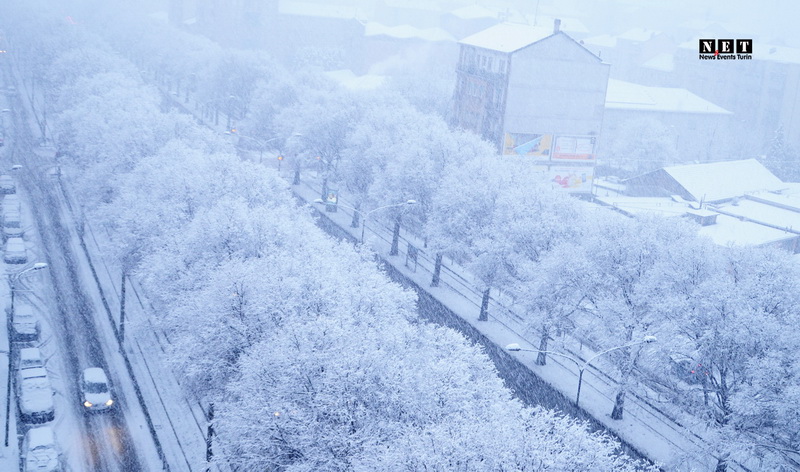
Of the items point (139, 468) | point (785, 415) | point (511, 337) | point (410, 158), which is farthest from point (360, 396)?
point (410, 158)

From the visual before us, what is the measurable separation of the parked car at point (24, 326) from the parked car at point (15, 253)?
9419mm

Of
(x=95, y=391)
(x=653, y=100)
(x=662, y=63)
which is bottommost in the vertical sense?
(x=95, y=391)

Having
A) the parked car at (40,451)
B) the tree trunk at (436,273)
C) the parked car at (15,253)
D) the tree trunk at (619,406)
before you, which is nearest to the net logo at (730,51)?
the tree trunk at (436,273)

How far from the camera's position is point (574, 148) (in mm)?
76125

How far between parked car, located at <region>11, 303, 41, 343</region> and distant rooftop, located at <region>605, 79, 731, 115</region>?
76.1 metres

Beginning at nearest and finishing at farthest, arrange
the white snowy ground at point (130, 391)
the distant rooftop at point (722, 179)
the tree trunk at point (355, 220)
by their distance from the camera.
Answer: the white snowy ground at point (130, 391) → the tree trunk at point (355, 220) → the distant rooftop at point (722, 179)

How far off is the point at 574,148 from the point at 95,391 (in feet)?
182

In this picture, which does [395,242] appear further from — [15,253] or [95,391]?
[95,391]

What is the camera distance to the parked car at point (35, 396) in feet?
99.7

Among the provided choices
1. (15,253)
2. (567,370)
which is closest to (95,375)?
(15,253)

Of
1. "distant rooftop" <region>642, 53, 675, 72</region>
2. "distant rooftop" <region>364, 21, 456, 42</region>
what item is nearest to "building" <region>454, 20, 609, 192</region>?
"distant rooftop" <region>364, 21, 456, 42</region>

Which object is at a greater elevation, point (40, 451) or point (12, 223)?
point (12, 223)

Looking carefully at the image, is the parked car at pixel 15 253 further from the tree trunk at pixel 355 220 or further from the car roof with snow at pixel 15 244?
the tree trunk at pixel 355 220

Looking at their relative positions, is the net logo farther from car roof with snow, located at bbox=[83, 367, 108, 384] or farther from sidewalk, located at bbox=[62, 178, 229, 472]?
car roof with snow, located at bbox=[83, 367, 108, 384]
